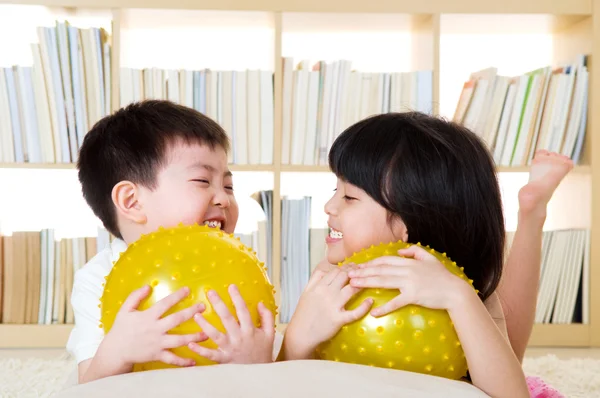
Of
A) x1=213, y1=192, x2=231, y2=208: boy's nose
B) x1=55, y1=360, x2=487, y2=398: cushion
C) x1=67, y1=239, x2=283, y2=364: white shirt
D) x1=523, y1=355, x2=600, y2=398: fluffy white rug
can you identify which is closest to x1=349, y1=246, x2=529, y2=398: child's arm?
x1=55, y1=360, x2=487, y2=398: cushion

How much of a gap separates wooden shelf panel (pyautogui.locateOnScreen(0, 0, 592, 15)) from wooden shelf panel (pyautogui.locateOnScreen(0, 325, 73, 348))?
48.4 inches

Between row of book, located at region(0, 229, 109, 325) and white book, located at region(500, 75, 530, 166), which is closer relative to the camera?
row of book, located at region(0, 229, 109, 325)

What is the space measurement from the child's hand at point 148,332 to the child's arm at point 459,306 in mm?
268

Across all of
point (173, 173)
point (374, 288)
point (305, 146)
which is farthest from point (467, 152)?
point (305, 146)

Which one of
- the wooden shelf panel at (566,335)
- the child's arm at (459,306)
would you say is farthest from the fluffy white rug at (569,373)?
the child's arm at (459,306)

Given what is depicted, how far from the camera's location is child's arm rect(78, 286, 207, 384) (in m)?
1.21

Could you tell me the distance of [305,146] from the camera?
3.18 metres

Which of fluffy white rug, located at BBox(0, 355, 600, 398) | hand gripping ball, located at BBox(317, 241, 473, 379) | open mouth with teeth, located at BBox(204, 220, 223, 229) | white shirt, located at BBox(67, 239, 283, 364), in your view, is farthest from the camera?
fluffy white rug, located at BBox(0, 355, 600, 398)

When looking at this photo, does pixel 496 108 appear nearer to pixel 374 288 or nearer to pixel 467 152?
pixel 467 152

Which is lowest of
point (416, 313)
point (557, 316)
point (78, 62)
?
point (557, 316)

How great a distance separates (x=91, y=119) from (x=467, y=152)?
1.96m

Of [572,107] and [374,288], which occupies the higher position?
[572,107]

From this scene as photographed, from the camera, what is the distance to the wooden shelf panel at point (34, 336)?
3.04 m

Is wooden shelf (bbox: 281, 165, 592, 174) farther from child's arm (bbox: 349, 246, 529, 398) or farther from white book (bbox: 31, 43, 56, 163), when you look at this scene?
child's arm (bbox: 349, 246, 529, 398)
